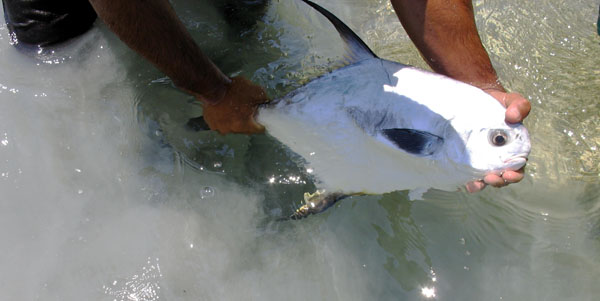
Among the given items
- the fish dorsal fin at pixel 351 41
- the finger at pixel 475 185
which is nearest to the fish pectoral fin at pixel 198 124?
the fish dorsal fin at pixel 351 41

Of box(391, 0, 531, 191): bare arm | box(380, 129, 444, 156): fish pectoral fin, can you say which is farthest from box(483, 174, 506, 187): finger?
box(391, 0, 531, 191): bare arm

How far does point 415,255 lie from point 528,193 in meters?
0.83

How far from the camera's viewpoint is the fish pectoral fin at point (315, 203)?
2326 mm

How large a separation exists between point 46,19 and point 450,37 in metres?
2.25

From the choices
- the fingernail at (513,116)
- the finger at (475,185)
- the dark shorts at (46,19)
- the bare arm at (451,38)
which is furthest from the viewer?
the dark shorts at (46,19)

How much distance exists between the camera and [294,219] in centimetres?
242

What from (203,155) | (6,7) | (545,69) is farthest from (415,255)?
(6,7)

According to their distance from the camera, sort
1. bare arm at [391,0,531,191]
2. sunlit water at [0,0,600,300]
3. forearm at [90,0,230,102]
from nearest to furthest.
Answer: forearm at [90,0,230,102], bare arm at [391,0,531,191], sunlit water at [0,0,600,300]

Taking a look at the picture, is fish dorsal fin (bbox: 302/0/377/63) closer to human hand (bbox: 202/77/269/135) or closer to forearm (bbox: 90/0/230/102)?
human hand (bbox: 202/77/269/135)

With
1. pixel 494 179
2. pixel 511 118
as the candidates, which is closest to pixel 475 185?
pixel 494 179

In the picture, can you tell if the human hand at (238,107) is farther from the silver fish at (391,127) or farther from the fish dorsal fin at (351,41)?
the fish dorsal fin at (351,41)

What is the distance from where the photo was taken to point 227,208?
2439mm

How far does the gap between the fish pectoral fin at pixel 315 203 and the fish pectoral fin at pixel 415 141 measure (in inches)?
22.3

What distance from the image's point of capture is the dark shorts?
2.55 m
